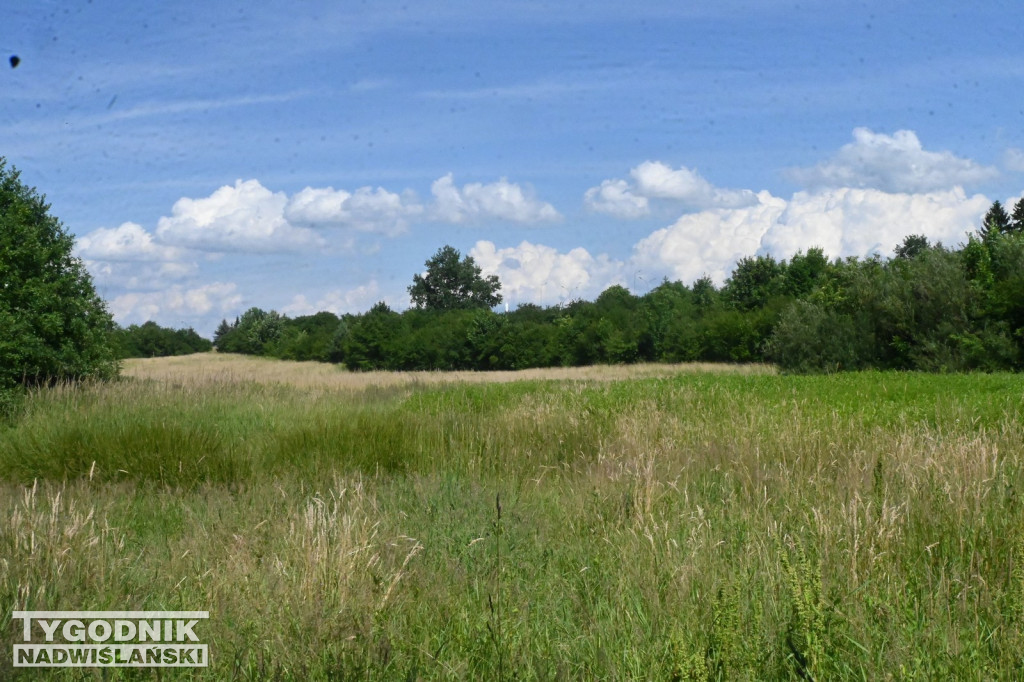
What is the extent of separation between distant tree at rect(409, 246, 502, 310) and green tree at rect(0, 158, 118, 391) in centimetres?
5924

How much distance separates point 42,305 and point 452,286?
66.0 meters

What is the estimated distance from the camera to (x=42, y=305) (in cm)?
1900

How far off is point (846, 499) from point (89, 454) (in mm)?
6868

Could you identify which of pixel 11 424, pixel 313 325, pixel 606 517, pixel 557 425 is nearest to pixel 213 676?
pixel 606 517

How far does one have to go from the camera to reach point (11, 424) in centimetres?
1074

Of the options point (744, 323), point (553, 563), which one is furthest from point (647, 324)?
point (553, 563)

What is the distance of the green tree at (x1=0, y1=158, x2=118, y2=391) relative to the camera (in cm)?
1703

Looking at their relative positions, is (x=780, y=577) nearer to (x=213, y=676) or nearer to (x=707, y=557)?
(x=707, y=557)

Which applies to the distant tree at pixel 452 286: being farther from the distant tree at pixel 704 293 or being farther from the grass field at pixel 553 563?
the grass field at pixel 553 563

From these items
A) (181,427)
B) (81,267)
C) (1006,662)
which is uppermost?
(81,267)

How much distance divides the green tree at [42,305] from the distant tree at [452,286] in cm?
5924

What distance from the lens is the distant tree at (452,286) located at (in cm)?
8325

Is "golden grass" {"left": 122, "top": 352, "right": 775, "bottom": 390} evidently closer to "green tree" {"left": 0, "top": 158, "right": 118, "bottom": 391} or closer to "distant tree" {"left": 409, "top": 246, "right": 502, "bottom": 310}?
"green tree" {"left": 0, "top": 158, "right": 118, "bottom": 391}

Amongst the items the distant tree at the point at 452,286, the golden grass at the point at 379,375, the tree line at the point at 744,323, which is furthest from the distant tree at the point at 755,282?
the distant tree at the point at 452,286
